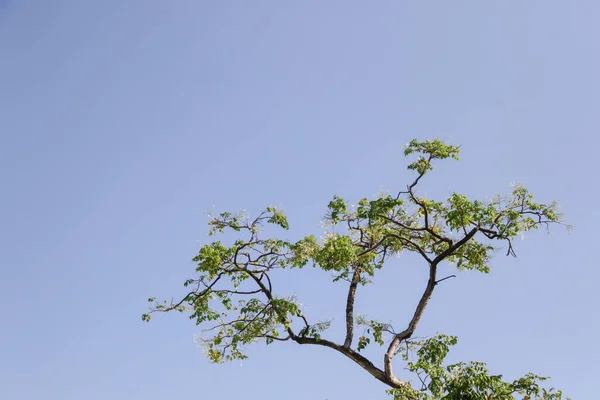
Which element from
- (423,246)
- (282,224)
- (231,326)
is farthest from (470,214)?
(231,326)

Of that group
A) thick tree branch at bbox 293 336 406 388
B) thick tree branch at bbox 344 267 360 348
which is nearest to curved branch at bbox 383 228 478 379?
thick tree branch at bbox 293 336 406 388

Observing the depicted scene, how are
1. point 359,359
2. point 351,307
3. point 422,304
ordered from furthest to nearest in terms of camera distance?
point 351,307
point 422,304
point 359,359

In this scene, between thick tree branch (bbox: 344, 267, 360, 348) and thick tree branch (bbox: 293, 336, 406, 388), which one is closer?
thick tree branch (bbox: 293, 336, 406, 388)

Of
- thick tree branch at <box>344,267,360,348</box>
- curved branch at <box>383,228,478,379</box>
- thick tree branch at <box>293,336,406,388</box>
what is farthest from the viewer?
thick tree branch at <box>344,267,360,348</box>

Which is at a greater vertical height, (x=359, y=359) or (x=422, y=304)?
(x=422, y=304)

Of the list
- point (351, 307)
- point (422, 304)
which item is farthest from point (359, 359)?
point (422, 304)

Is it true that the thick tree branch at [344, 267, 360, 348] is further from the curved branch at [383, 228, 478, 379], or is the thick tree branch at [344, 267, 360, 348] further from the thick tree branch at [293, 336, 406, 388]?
the curved branch at [383, 228, 478, 379]

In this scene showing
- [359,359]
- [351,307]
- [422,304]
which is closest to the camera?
[359,359]

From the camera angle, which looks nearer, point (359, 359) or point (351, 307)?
point (359, 359)

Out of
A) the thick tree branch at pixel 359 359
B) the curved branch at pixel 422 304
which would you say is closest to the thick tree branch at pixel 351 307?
the thick tree branch at pixel 359 359

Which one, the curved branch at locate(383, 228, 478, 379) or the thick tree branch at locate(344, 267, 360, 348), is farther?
the thick tree branch at locate(344, 267, 360, 348)

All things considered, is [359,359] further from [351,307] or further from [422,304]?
[422,304]

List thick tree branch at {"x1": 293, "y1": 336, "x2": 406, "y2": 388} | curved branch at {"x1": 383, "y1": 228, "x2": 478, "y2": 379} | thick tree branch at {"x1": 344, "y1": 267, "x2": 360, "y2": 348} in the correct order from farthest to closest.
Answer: thick tree branch at {"x1": 344, "y1": 267, "x2": 360, "y2": 348} → curved branch at {"x1": 383, "y1": 228, "x2": 478, "y2": 379} → thick tree branch at {"x1": 293, "y1": 336, "x2": 406, "y2": 388}

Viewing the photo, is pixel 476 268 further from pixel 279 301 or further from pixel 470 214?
pixel 279 301
